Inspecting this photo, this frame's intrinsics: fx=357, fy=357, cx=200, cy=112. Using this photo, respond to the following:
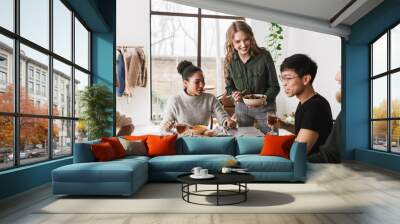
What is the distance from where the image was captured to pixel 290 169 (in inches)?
214

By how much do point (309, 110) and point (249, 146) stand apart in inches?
103

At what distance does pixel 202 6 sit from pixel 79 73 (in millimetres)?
2984

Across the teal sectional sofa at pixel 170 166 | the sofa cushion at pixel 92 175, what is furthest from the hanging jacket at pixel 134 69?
the sofa cushion at pixel 92 175

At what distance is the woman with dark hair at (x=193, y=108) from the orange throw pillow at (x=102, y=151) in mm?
3192

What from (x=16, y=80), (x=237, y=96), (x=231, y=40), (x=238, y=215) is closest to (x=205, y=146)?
(x=237, y=96)

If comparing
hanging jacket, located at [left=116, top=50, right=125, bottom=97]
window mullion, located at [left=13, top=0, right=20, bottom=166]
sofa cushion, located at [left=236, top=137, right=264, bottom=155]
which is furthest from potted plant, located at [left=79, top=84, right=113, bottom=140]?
sofa cushion, located at [left=236, top=137, right=264, bottom=155]

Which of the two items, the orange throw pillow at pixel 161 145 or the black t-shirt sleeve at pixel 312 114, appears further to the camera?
the black t-shirt sleeve at pixel 312 114

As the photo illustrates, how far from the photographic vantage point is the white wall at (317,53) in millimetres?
8344

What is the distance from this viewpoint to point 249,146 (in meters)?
6.27

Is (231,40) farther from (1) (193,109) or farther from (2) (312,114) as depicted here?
(2) (312,114)

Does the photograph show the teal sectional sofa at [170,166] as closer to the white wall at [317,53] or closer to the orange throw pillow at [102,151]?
the orange throw pillow at [102,151]

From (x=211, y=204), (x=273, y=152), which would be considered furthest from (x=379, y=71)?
(x=211, y=204)

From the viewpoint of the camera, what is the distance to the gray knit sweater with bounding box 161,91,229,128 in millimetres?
8359

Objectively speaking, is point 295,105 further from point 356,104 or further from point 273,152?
point 273,152
